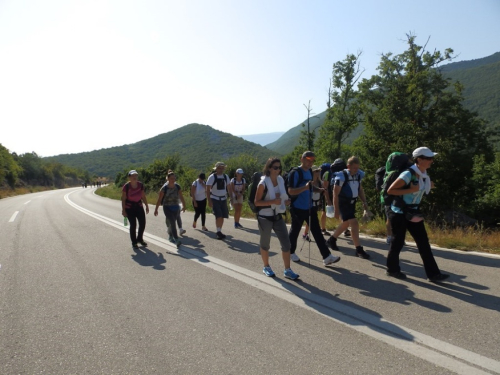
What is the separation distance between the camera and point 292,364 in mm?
2779

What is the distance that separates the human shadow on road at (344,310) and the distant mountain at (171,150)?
107 m

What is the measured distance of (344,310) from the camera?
3.82 meters

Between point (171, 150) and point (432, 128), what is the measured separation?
422 feet

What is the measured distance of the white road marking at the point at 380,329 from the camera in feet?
8.85

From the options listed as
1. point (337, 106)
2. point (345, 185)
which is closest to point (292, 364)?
point (345, 185)

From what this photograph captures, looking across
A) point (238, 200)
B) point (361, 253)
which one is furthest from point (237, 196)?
A: point (361, 253)

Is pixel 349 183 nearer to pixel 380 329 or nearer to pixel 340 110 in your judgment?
pixel 380 329

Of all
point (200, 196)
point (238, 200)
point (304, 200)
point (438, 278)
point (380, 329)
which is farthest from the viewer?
point (238, 200)

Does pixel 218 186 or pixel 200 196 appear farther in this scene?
pixel 200 196

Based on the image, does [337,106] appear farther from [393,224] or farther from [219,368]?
[219,368]

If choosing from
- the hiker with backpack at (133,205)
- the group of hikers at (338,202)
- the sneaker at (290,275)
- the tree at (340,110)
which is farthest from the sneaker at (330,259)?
the tree at (340,110)

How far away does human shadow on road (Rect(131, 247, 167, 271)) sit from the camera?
6121 millimetres

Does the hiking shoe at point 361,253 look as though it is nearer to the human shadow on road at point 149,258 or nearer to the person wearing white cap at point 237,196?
the human shadow on road at point 149,258

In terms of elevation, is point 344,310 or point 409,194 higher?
point 409,194
